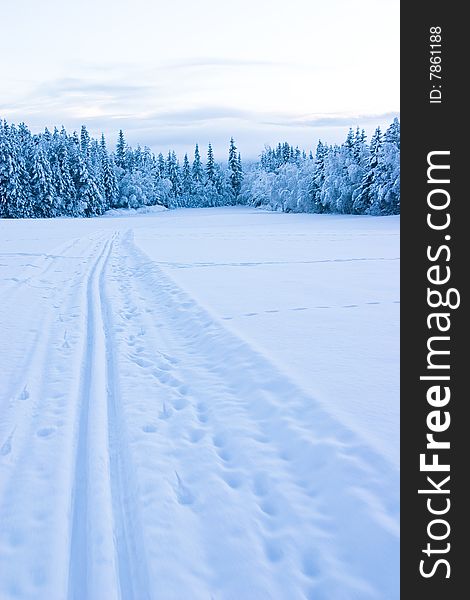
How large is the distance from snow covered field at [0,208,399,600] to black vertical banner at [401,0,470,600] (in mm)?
846

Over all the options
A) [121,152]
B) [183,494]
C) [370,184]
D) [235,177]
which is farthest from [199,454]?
[235,177]

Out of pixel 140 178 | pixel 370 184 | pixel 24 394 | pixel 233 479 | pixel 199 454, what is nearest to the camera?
pixel 233 479

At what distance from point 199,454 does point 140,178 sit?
92171 millimetres

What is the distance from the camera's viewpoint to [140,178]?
92.1m

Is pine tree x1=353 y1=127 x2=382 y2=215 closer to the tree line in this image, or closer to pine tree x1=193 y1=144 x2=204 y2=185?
the tree line

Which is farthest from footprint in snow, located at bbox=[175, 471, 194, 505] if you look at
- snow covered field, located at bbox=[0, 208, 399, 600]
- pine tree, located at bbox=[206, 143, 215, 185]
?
pine tree, located at bbox=[206, 143, 215, 185]

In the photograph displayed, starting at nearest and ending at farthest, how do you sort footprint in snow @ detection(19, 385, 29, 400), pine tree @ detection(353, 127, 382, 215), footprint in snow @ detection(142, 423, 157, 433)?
footprint in snow @ detection(142, 423, 157, 433), footprint in snow @ detection(19, 385, 29, 400), pine tree @ detection(353, 127, 382, 215)

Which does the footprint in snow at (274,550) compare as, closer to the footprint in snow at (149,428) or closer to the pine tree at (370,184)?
the footprint in snow at (149,428)

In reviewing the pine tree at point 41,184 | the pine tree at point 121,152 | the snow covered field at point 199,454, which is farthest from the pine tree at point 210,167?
the snow covered field at point 199,454

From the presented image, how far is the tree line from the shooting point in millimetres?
57094

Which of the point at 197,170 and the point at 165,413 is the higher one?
the point at 197,170

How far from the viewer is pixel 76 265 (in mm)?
17344

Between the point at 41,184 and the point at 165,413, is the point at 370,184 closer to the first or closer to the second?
the point at 41,184

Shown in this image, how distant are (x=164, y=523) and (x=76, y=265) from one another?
48.9 ft
